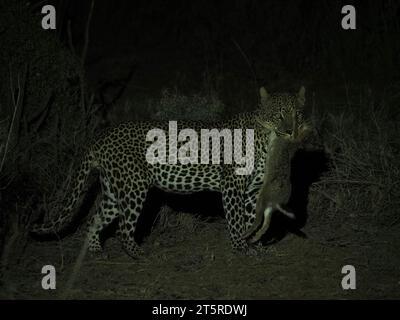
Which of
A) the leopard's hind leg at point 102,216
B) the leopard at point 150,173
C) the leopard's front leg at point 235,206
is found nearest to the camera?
the leopard at point 150,173

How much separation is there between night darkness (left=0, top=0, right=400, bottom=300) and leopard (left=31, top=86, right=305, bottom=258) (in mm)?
41

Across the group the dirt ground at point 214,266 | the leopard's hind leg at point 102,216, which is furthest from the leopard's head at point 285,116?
the leopard's hind leg at point 102,216

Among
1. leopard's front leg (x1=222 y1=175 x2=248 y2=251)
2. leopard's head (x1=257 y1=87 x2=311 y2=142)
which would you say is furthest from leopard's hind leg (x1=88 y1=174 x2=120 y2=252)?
leopard's head (x1=257 y1=87 x2=311 y2=142)

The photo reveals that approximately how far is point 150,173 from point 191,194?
148 centimetres

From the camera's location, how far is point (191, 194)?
364 inches

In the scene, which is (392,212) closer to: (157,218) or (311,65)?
(157,218)

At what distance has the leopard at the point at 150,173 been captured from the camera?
304 inches

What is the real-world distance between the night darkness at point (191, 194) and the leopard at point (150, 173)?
4 centimetres

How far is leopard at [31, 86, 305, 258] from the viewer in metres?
7.72

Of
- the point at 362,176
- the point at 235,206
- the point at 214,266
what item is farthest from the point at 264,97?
the point at 362,176

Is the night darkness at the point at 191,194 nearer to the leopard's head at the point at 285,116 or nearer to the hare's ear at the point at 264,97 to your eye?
the hare's ear at the point at 264,97

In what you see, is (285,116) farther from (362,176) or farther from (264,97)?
(362,176)

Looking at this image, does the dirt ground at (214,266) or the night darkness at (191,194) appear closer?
the dirt ground at (214,266)
